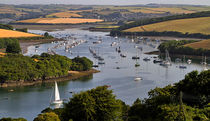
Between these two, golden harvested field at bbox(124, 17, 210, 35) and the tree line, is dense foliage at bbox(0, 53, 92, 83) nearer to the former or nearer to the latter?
the tree line

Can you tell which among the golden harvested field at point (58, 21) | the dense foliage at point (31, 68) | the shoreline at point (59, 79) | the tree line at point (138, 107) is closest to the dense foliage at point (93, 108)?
the tree line at point (138, 107)

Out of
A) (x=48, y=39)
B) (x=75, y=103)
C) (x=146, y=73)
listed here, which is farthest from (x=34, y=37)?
(x=75, y=103)

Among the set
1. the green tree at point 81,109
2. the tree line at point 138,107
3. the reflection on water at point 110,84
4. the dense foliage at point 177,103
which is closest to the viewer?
the dense foliage at point 177,103

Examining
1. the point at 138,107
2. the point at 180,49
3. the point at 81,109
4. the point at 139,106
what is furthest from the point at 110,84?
the point at 180,49

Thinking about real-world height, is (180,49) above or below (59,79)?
below

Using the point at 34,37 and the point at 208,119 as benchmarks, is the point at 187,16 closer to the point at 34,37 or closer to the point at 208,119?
the point at 34,37

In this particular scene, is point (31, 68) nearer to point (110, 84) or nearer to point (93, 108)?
point (110, 84)

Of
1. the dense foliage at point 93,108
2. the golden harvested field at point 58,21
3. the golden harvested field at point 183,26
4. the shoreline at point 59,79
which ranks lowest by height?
the golden harvested field at point 58,21

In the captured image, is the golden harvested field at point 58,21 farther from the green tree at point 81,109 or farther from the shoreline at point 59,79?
the green tree at point 81,109
